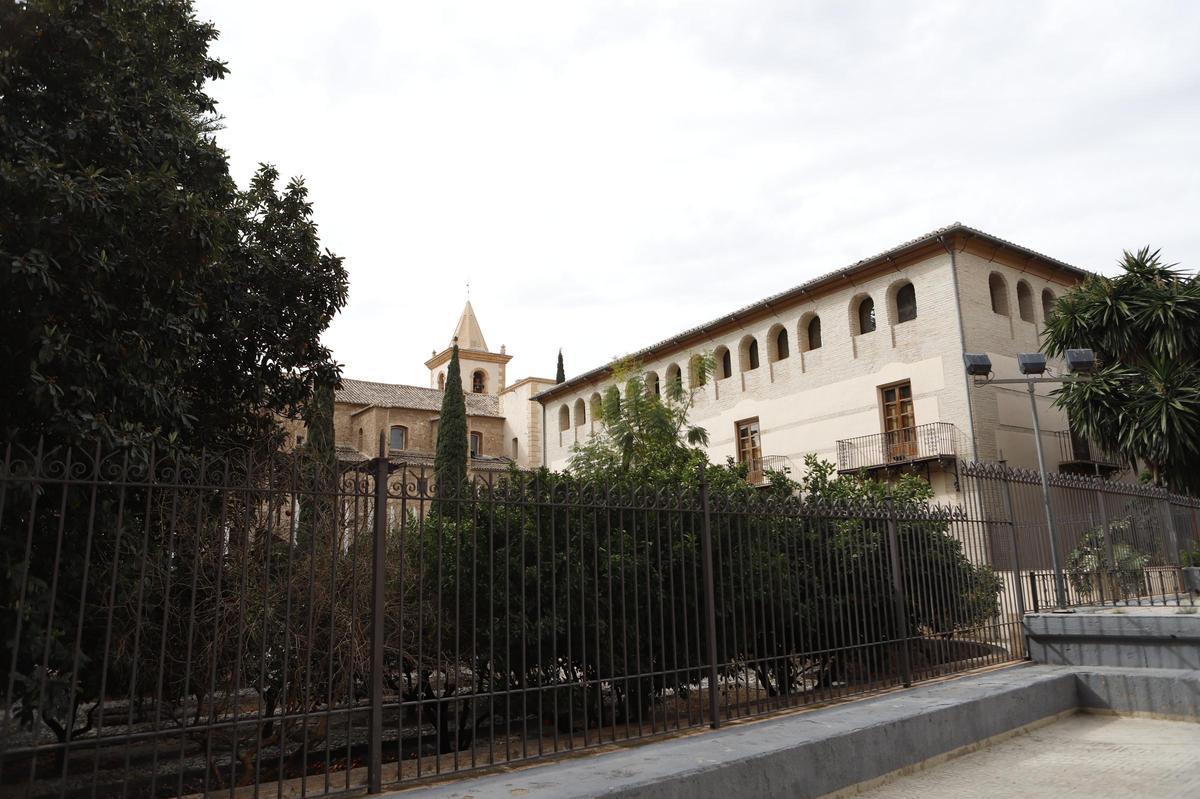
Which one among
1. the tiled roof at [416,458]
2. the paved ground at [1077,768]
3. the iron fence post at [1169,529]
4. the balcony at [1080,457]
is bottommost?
the paved ground at [1077,768]

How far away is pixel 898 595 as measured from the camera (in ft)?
25.9

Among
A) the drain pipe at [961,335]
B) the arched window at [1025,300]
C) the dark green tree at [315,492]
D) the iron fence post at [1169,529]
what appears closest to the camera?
the dark green tree at [315,492]

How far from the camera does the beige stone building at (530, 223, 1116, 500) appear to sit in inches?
884

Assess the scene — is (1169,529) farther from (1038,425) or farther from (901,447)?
(901,447)

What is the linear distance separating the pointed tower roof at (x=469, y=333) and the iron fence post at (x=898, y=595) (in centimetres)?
4954

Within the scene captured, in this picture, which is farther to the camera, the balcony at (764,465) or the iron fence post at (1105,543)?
the balcony at (764,465)

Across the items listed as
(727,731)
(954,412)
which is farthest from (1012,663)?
(954,412)

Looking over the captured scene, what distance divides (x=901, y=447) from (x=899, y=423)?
0.79m

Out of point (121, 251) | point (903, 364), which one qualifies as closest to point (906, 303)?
point (903, 364)

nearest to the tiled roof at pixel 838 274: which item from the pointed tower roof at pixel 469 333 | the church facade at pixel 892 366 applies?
the church facade at pixel 892 366

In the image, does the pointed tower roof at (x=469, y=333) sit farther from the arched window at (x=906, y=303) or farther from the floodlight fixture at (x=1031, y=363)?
the floodlight fixture at (x=1031, y=363)

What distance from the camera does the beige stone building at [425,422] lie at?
4141cm

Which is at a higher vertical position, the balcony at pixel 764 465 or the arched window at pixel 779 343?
the arched window at pixel 779 343

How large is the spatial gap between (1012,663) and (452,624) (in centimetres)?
607
